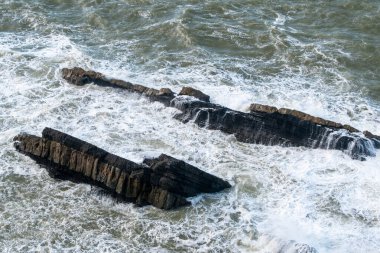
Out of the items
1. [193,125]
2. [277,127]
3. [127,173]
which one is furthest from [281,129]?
[127,173]

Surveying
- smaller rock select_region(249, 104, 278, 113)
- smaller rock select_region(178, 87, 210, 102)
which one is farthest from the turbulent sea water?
smaller rock select_region(249, 104, 278, 113)

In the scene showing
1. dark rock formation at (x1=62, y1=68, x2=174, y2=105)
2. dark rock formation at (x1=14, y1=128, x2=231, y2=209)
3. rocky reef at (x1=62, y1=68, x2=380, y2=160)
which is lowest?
dark rock formation at (x1=14, y1=128, x2=231, y2=209)

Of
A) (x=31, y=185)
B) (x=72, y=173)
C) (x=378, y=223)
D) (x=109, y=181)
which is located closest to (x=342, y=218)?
(x=378, y=223)

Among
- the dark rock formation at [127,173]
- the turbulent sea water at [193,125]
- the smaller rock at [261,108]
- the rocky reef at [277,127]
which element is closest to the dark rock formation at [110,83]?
the turbulent sea water at [193,125]

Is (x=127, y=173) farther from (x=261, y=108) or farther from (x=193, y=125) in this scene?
(x=261, y=108)

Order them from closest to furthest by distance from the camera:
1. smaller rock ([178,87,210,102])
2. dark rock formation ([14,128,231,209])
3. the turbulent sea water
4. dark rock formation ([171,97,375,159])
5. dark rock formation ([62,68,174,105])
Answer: the turbulent sea water < dark rock formation ([14,128,231,209]) < dark rock formation ([171,97,375,159]) < smaller rock ([178,87,210,102]) < dark rock formation ([62,68,174,105])

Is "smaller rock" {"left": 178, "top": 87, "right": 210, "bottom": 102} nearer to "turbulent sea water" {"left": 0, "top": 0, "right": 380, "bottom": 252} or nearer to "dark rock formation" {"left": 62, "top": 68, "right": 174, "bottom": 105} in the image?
"dark rock formation" {"left": 62, "top": 68, "right": 174, "bottom": 105}
